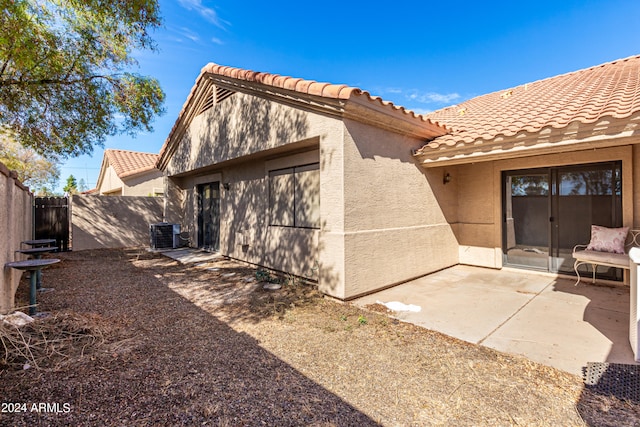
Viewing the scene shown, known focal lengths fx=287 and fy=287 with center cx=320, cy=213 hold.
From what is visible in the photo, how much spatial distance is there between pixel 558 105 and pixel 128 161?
92.1 ft

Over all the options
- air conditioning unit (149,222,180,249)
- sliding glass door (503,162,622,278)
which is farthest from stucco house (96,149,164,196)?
sliding glass door (503,162,622,278)

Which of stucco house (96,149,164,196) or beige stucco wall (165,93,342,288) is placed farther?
stucco house (96,149,164,196)

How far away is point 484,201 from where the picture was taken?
811 centimetres

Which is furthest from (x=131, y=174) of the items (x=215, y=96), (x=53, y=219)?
(x=215, y=96)

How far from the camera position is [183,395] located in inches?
109

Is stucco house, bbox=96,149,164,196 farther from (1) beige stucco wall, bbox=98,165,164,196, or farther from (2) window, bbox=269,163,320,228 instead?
(2) window, bbox=269,163,320,228

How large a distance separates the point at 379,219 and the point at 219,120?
657 centimetres

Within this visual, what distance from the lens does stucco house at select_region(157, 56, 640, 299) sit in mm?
5586

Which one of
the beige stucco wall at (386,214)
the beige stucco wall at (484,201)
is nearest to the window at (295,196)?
the beige stucco wall at (386,214)

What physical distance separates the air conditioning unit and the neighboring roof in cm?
674

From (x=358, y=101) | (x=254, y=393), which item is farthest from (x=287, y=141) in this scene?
(x=254, y=393)

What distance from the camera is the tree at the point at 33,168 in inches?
919

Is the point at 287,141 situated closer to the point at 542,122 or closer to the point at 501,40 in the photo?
the point at 542,122

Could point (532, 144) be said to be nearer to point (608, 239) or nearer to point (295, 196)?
point (608, 239)
